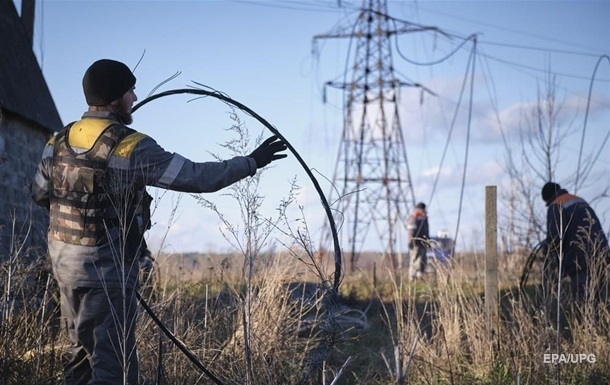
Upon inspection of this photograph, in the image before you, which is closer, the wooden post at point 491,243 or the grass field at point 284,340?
the grass field at point 284,340

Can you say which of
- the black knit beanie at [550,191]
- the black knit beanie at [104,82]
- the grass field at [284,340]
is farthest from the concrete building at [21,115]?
the black knit beanie at [550,191]

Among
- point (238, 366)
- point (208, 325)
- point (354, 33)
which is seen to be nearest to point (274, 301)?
A: point (208, 325)

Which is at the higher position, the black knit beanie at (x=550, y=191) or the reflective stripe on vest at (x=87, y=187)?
the black knit beanie at (x=550, y=191)

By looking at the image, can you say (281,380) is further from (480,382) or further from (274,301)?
(480,382)

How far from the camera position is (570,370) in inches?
241

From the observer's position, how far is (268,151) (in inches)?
170

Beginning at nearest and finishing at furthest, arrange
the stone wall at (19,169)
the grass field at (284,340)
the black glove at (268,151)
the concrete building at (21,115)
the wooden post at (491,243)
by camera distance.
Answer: the black glove at (268,151)
the grass field at (284,340)
the wooden post at (491,243)
the stone wall at (19,169)
the concrete building at (21,115)

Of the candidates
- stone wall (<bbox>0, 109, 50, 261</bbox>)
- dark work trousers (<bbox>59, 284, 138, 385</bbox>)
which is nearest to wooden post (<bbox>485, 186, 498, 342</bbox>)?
dark work trousers (<bbox>59, 284, 138, 385</bbox>)

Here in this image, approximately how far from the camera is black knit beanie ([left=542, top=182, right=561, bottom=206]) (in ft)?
29.7

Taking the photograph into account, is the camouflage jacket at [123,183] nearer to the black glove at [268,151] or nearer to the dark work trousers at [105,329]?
the dark work trousers at [105,329]

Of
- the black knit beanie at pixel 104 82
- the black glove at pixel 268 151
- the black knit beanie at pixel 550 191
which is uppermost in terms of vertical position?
the black knit beanie at pixel 550 191

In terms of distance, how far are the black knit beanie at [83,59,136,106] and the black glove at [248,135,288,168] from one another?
0.78 metres

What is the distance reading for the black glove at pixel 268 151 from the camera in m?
4.27

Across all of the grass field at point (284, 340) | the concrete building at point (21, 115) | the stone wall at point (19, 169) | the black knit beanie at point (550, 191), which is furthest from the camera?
the concrete building at point (21, 115)
